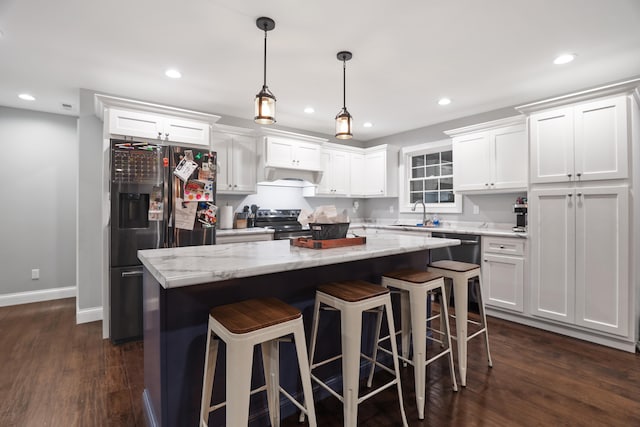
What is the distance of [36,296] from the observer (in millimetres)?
4152

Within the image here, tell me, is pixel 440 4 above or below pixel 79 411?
above

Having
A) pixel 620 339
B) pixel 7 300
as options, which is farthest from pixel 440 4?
pixel 7 300

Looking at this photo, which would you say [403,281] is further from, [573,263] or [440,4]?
[573,263]

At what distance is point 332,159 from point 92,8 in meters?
3.51

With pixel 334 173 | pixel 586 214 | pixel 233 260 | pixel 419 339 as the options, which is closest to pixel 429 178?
pixel 334 173

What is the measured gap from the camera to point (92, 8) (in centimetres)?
207

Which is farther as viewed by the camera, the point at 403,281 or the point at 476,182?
the point at 476,182

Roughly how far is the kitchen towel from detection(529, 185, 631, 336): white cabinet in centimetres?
340

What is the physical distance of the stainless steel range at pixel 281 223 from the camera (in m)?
4.16

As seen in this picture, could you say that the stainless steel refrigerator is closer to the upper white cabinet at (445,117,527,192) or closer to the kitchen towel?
the kitchen towel

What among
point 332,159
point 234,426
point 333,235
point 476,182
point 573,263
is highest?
point 332,159

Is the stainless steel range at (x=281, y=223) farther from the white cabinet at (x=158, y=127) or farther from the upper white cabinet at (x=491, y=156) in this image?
the upper white cabinet at (x=491, y=156)

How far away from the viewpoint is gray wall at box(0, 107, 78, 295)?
157 inches

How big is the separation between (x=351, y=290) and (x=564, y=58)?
2.79 meters
